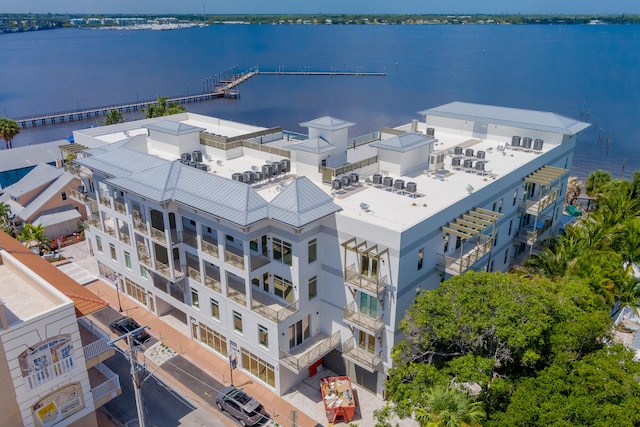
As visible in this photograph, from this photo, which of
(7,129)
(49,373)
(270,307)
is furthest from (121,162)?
(7,129)

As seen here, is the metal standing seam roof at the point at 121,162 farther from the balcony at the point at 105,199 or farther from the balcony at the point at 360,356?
the balcony at the point at 360,356

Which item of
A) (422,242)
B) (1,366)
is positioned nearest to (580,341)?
(422,242)

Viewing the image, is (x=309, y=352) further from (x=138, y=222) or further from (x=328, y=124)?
A: (x=328, y=124)

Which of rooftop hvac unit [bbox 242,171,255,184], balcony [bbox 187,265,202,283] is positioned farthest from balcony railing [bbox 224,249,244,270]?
rooftop hvac unit [bbox 242,171,255,184]

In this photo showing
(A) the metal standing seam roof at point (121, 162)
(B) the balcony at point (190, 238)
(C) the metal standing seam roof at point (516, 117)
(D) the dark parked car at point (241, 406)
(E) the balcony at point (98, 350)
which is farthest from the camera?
(C) the metal standing seam roof at point (516, 117)

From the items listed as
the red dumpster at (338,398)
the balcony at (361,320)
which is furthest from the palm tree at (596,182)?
the red dumpster at (338,398)

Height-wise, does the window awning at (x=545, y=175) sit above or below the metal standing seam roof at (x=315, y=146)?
below

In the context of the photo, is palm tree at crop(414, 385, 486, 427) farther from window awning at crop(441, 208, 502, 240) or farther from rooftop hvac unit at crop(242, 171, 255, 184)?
rooftop hvac unit at crop(242, 171, 255, 184)
